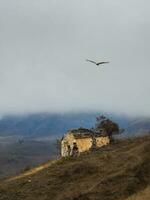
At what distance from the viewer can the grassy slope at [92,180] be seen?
67800 mm

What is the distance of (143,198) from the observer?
62250mm

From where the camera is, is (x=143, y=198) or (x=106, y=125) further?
(x=106, y=125)

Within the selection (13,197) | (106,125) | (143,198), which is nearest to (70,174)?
(13,197)

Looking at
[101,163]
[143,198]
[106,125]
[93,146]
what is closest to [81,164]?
[101,163]

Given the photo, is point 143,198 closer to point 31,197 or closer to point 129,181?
point 129,181

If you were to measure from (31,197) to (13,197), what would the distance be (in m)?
2.25

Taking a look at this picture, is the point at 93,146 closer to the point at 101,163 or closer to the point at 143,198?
the point at 101,163

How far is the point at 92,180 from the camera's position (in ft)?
240

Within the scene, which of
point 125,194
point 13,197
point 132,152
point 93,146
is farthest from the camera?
point 93,146

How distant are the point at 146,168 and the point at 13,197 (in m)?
15.7

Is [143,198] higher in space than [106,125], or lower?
lower

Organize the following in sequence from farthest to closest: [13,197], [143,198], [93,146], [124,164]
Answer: [93,146]
[124,164]
[13,197]
[143,198]

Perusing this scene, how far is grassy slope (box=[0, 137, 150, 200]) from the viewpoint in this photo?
6780cm

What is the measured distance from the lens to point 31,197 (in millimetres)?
70812
